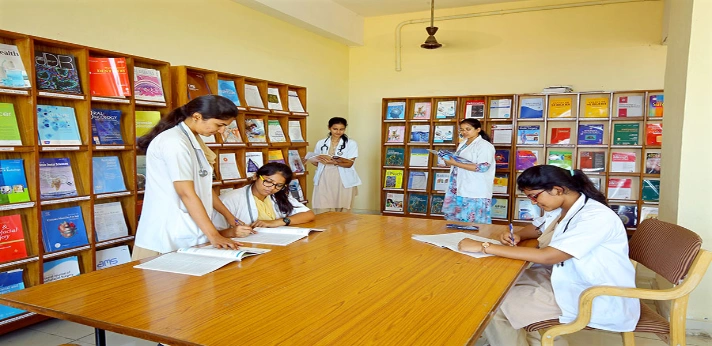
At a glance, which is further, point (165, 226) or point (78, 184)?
point (78, 184)

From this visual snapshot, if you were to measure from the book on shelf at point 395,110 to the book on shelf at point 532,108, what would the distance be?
5.45 ft

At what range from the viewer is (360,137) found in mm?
7836

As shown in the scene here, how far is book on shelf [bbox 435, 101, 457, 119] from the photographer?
22.2 ft

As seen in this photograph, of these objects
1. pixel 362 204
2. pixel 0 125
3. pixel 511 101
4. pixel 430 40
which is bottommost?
pixel 362 204

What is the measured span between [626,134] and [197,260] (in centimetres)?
578

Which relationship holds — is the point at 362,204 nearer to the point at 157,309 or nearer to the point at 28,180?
the point at 28,180

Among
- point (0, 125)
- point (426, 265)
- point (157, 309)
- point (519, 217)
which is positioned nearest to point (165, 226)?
point (157, 309)

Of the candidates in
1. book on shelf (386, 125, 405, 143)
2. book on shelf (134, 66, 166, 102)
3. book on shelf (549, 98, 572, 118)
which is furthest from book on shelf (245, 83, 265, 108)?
book on shelf (549, 98, 572, 118)

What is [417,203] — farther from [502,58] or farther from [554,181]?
[554,181]

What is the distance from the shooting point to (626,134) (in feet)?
19.6

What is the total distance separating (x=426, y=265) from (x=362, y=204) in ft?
19.2

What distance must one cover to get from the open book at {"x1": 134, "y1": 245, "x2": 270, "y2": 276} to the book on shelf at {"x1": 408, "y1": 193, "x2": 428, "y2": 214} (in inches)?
198

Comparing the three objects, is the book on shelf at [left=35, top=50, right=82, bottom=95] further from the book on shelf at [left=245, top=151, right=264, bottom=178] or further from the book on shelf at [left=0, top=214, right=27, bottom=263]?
the book on shelf at [left=245, top=151, right=264, bottom=178]

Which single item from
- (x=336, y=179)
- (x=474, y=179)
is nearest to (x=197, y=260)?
(x=474, y=179)
